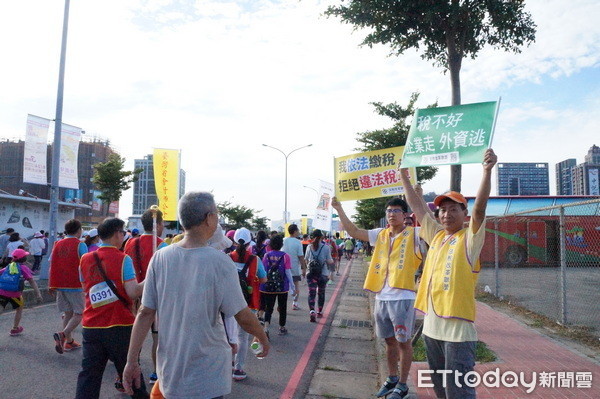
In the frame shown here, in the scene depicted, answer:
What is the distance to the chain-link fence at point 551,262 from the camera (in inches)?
339

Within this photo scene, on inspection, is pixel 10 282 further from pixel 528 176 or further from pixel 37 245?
pixel 528 176

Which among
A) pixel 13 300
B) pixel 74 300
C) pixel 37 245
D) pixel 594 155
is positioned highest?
pixel 594 155

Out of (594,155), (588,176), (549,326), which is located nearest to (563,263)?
(549,326)

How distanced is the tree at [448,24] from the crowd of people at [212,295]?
350 cm

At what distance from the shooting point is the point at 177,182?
6.83 meters

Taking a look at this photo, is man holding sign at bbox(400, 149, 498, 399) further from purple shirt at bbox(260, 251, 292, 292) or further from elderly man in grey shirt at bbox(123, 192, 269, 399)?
purple shirt at bbox(260, 251, 292, 292)

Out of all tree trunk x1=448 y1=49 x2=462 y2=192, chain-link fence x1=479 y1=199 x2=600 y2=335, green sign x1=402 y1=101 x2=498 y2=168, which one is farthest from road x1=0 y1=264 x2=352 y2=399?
chain-link fence x1=479 y1=199 x2=600 y2=335

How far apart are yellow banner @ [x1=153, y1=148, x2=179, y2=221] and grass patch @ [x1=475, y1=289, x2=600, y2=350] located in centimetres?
632

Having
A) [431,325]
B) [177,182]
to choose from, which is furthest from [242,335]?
[431,325]

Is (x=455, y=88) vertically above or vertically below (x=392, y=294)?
above

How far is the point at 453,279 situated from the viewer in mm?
3076

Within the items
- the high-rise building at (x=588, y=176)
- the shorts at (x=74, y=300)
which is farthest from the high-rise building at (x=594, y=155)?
the shorts at (x=74, y=300)

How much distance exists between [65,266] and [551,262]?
18145 mm

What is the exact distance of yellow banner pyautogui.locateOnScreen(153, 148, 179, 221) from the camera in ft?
22.2
